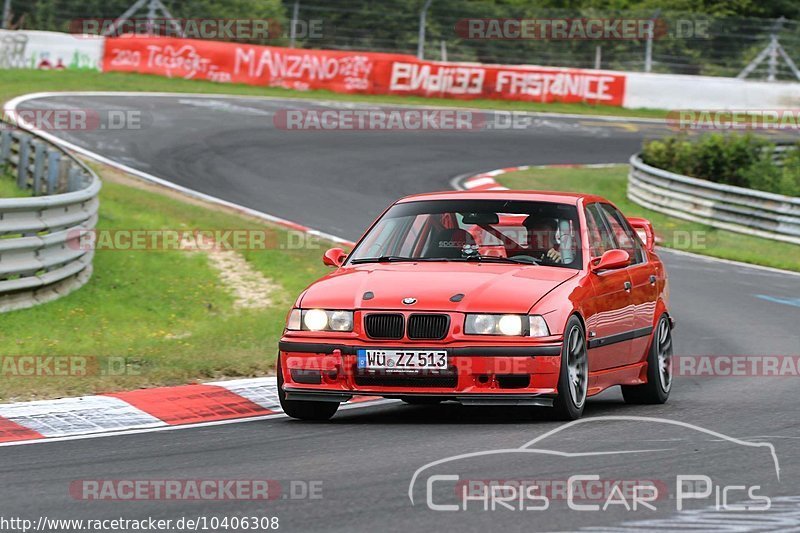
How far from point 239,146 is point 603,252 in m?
17.9

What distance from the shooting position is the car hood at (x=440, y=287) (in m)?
8.03

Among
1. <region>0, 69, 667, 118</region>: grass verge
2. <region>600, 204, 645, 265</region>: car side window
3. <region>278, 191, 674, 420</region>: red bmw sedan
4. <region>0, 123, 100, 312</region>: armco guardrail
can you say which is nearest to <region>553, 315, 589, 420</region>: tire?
<region>278, 191, 674, 420</region>: red bmw sedan

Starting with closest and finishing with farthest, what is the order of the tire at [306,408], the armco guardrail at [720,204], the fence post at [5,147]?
the tire at [306,408] < the fence post at [5,147] < the armco guardrail at [720,204]

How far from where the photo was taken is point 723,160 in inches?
1038

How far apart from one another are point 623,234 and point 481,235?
1.35m

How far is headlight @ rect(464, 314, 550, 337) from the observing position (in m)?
7.98

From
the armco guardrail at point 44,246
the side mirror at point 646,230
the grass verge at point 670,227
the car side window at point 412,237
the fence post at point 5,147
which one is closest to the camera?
the car side window at point 412,237

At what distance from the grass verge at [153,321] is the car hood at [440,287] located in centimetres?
209

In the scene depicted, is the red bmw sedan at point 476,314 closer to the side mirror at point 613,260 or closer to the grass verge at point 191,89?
the side mirror at point 613,260

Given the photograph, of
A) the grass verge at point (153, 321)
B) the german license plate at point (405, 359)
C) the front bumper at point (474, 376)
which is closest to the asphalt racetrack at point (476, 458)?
the front bumper at point (474, 376)

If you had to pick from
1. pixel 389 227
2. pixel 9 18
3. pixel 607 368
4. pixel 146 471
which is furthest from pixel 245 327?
pixel 9 18

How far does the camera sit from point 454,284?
27.1 ft

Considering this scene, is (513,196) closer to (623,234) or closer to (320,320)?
(623,234)

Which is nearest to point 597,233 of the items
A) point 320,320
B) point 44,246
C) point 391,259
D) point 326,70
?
point 391,259
